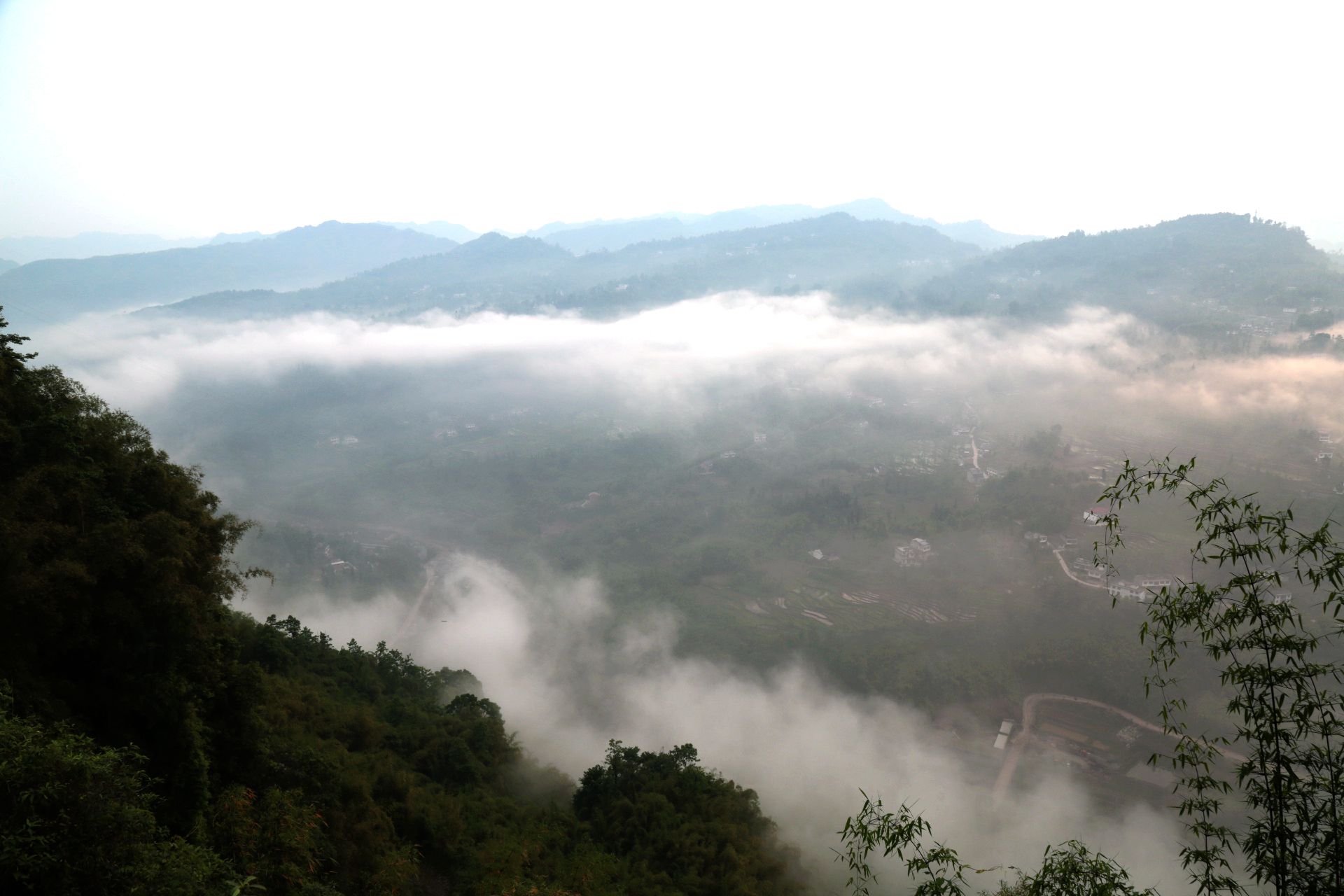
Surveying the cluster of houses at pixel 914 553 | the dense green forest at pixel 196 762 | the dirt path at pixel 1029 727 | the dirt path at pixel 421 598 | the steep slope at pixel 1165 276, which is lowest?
the dirt path at pixel 1029 727

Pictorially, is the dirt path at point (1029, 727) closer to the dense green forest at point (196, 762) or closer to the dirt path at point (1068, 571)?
the dirt path at point (1068, 571)

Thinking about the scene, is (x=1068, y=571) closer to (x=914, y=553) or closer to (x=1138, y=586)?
(x=1138, y=586)

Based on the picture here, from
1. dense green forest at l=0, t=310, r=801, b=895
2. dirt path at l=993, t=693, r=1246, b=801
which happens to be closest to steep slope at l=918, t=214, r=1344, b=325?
dirt path at l=993, t=693, r=1246, b=801

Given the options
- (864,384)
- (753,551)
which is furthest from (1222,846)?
(864,384)

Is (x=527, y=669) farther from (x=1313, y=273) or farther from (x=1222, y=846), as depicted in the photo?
(x=1313, y=273)

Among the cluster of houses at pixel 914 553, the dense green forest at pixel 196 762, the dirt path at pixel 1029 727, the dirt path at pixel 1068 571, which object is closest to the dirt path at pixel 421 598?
the dense green forest at pixel 196 762

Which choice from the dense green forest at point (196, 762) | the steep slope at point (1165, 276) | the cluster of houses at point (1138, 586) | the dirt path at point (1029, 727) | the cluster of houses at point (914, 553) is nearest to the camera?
the dense green forest at point (196, 762)

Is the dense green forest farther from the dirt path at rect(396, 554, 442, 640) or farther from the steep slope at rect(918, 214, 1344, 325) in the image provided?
the steep slope at rect(918, 214, 1344, 325)
